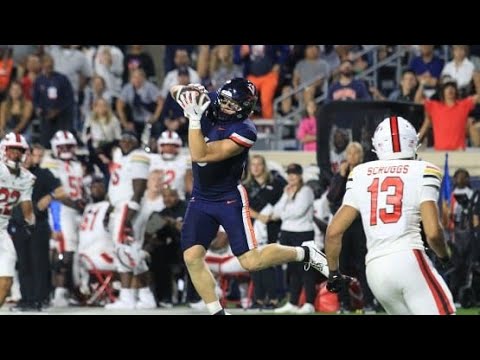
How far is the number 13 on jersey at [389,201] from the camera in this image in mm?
8430

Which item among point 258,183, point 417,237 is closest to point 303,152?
point 258,183

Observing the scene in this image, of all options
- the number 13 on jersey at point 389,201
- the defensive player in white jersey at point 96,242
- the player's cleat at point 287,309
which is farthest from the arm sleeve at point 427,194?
the defensive player in white jersey at point 96,242

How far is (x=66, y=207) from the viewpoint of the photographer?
15.5m

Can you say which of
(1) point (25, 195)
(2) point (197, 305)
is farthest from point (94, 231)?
(1) point (25, 195)

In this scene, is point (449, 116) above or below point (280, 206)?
above

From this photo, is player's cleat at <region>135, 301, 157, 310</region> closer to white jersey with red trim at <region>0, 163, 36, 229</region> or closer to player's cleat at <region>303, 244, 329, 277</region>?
white jersey with red trim at <region>0, 163, 36, 229</region>

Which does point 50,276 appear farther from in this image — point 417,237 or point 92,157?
point 417,237

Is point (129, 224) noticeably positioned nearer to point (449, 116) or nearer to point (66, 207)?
point (66, 207)

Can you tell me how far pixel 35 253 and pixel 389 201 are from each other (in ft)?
23.7

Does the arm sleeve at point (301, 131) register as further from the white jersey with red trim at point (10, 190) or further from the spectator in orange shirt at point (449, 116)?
the white jersey with red trim at point (10, 190)

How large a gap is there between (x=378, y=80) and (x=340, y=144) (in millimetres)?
3481

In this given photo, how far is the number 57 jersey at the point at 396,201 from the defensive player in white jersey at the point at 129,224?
6689mm

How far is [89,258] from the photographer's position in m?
15.3

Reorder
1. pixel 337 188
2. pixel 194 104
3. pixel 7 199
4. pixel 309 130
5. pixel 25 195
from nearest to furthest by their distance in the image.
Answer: pixel 194 104 → pixel 7 199 → pixel 25 195 → pixel 337 188 → pixel 309 130
